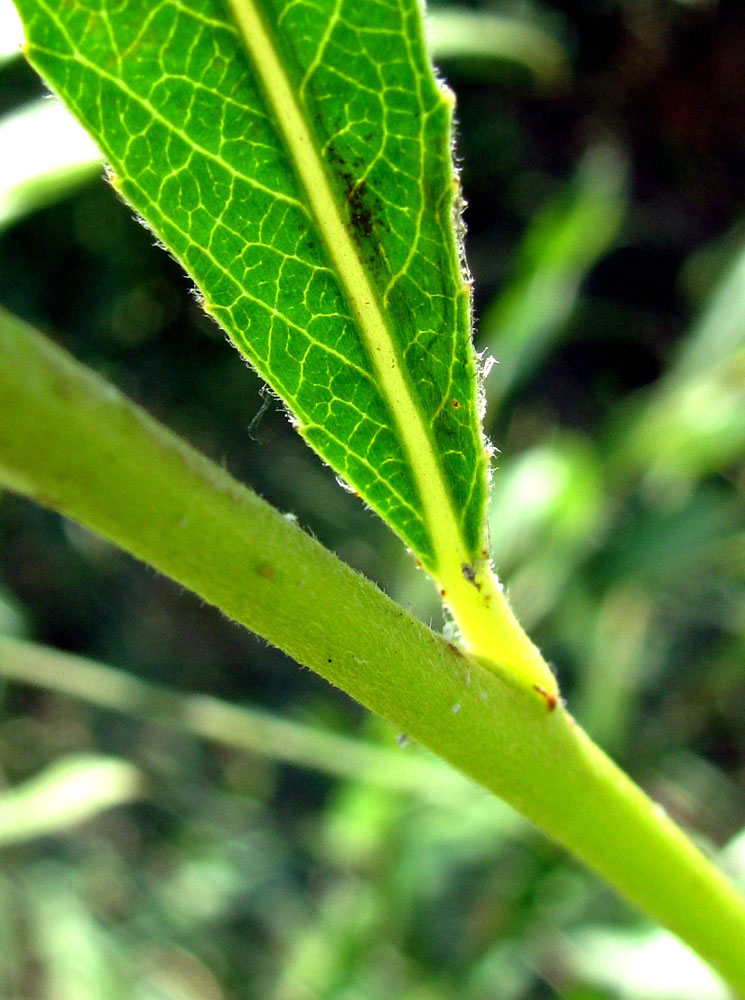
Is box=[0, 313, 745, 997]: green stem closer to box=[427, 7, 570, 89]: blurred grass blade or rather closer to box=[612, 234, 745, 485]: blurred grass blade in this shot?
box=[612, 234, 745, 485]: blurred grass blade

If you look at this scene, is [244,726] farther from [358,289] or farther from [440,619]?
[358,289]

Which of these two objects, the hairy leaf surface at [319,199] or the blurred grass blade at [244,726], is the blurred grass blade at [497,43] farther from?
the hairy leaf surface at [319,199]

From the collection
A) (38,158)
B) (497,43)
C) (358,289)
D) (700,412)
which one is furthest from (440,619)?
(497,43)

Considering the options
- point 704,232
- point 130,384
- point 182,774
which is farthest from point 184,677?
point 704,232

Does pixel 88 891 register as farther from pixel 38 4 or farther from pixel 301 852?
pixel 38 4

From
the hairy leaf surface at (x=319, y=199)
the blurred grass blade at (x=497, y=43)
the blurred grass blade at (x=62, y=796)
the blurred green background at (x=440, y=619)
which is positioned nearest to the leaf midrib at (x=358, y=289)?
the hairy leaf surface at (x=319, y=199)

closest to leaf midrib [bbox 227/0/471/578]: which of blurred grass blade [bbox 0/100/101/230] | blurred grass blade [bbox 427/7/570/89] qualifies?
blurred grass blade [bbox 0/100/101/230]
